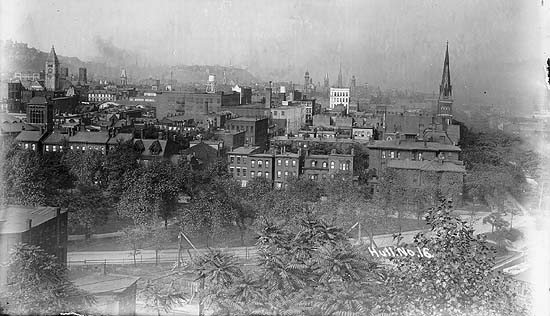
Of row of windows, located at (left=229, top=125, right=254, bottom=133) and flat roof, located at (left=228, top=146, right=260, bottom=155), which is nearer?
flat roof, located at (left=228, top=146, right=260, bottom=155)

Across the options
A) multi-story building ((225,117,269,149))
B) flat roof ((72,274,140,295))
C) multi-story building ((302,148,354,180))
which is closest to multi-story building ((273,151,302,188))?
multi-story building ((302,148,354,180))

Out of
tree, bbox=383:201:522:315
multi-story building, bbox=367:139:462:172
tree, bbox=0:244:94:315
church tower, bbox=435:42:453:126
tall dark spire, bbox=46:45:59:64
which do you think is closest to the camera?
tree, bbox=383:201:522:315

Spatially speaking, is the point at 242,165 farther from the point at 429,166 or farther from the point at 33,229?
the point at 33,229

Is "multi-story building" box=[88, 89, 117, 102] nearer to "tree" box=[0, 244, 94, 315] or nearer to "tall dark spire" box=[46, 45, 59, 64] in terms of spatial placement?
"tall dark spire" box=[46, 45, 59, 64]

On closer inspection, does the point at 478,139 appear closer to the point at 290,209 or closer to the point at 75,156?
the point at 290,209

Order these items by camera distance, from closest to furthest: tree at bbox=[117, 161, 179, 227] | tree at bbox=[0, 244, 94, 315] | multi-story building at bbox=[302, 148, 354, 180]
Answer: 1. tree at bbox=[0, 244, 94, 315]
2. tree at bbox=[117, 161, 179, 227]
3. multi-story building at bbox=[302, 148, 354, 180]

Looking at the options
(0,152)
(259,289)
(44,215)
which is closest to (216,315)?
(259,289)
